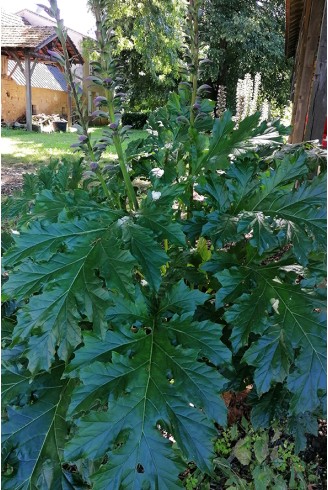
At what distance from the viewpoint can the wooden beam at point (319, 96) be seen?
3183 mm

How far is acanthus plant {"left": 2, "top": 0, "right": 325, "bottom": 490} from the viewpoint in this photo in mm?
1178

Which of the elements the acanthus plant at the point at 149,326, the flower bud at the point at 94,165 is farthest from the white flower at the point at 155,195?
the flower bud at the point at 94,165

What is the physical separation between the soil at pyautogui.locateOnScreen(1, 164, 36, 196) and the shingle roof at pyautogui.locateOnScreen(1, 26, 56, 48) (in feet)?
28.7

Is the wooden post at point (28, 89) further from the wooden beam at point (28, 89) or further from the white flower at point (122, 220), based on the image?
the white flower at point (122, 220)

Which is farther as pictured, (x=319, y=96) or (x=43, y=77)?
(x=43, y=77)

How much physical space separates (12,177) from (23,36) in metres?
10.7

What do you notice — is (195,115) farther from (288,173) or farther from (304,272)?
(304,272)

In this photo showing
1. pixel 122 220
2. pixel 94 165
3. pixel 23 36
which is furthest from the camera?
pixel 23 36

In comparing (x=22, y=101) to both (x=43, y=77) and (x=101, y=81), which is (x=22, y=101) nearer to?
(x=43, y=77)

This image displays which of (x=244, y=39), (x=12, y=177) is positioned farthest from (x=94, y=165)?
(x=244, y=39)

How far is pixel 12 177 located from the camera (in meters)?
7.11

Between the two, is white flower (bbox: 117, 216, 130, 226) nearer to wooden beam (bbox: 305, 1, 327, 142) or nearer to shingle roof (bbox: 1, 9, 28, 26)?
wooden beam (bbox: 305, 1, 327, 142)

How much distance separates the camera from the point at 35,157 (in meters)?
8.91

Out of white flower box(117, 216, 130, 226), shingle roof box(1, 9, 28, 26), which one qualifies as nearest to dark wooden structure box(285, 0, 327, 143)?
white flower box(117, 216, 130, 226)
